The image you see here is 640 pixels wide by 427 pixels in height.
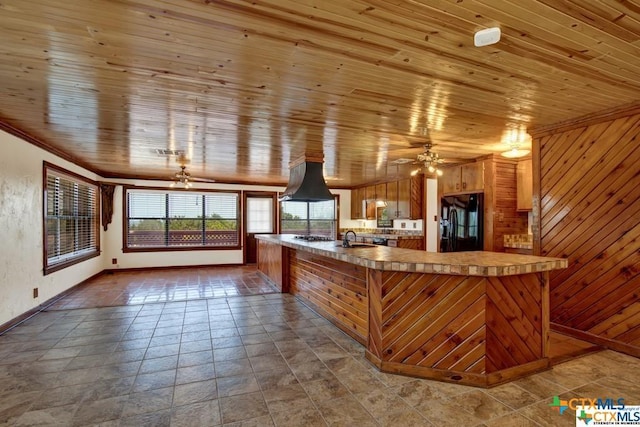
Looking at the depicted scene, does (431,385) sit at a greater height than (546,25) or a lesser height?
lesser

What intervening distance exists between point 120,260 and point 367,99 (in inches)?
285

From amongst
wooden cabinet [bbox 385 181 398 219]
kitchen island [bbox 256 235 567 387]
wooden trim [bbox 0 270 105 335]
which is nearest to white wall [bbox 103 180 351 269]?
wooden trim [bbox 0 270 105 335]

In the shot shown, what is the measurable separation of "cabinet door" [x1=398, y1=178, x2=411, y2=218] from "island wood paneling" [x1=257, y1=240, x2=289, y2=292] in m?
2.92

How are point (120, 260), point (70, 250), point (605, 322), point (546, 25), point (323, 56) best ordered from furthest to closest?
point (120, 260) < point (70, 250) < point (605, 322) < point (323, 56) < point (546, 25)

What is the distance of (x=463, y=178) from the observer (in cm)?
568

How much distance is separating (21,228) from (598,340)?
21.4 feet

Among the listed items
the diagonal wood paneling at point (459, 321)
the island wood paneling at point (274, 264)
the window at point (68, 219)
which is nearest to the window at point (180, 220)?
the window at point (68, 219)

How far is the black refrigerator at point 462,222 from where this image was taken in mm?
5270

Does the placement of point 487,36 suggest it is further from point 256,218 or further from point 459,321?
point 256,218

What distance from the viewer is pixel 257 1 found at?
1632 mm

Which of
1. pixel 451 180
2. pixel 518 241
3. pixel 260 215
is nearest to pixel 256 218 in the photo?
pixel 260 215

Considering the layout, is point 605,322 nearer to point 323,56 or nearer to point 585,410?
point 585,410

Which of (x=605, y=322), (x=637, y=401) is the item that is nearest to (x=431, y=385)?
(x=637, y=401)

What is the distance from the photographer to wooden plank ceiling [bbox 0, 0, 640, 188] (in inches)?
68.1
